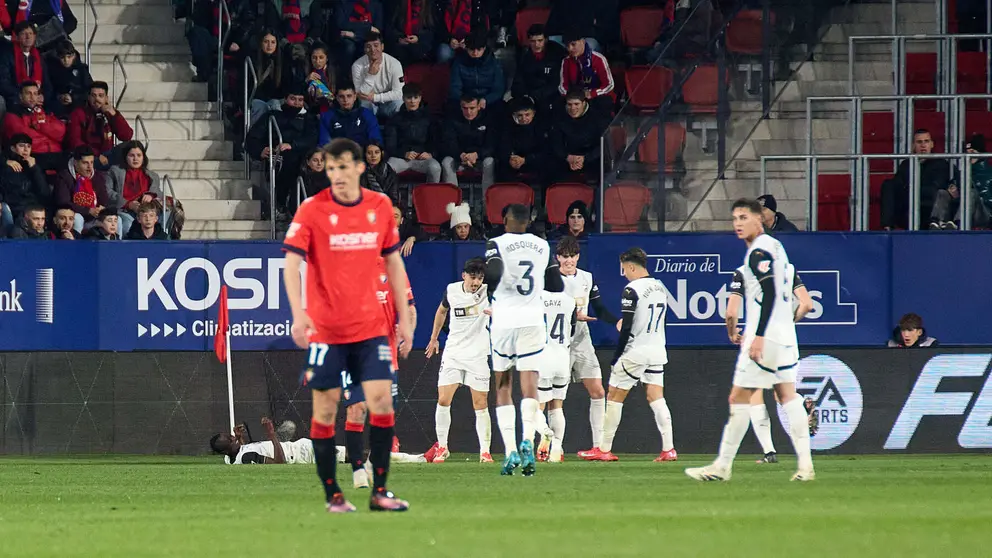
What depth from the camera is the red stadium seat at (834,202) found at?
2070 cm

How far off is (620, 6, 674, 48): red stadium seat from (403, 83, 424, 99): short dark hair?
368 cm

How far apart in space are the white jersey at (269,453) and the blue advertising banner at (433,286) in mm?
2335

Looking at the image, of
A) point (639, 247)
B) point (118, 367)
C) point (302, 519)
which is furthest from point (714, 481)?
point (118, 367)

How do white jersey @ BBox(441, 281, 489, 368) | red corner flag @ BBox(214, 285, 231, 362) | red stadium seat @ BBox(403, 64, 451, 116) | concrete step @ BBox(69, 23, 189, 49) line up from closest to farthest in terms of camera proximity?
white jersey @ BBox(441, 281, 489, 368) < red corner flag @ BBox(214, 285, 231, 362) < red stadium seat @ BBox(403, 64, 451, 116) < concrete step @ BBox(69, 23, 189, 49)

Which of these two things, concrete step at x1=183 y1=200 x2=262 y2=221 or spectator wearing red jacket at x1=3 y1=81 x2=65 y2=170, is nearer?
spectator wearing red jacket at x1=3 y1=81 x2=65 y2=170

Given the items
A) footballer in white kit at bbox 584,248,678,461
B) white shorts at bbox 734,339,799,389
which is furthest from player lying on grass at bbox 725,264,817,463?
footballer in white kit at bbox 584,248,678,461

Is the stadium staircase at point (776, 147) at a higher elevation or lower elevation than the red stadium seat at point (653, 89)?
lower

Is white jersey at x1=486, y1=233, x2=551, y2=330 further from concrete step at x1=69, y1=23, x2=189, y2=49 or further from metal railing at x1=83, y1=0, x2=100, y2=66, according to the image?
concrete step at x1=69, y1=23, x2=189, y2=49

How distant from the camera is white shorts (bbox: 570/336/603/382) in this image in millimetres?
19766

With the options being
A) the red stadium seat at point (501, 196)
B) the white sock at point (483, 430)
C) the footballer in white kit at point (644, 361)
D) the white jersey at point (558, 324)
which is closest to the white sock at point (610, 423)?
the footballer in white kit at point (644, 361)

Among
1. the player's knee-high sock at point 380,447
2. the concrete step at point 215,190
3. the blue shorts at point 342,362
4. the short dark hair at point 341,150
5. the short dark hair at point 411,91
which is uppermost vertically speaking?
the short dark hair at point 411,91

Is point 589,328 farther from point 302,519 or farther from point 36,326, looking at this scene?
point 302,519

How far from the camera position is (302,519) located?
941 centimetres

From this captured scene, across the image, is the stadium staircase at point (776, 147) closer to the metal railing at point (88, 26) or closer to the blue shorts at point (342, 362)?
the metal railing at point (88, 26)
